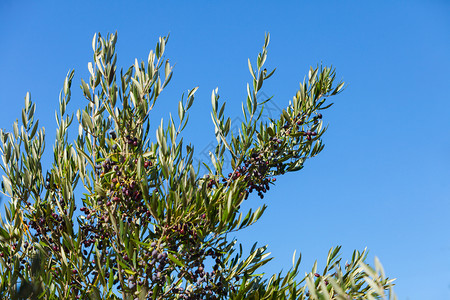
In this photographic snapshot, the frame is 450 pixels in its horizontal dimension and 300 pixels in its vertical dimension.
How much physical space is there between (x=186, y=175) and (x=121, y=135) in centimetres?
115

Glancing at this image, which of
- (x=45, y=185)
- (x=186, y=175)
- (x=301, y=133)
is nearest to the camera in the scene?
(x=186, y=175)

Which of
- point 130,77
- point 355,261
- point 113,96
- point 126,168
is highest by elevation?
point 130,77

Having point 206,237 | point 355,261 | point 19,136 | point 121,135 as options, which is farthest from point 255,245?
point 19,136

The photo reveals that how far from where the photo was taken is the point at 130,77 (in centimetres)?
579

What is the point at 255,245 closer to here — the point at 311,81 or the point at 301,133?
the point at 301,133

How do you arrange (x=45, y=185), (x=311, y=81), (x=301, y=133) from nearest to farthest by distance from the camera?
(x=45, y=185)
(x=301, y=133)
(x=311, y=81)

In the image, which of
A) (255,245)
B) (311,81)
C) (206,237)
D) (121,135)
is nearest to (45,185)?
(121,135)

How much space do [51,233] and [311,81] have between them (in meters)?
4.00

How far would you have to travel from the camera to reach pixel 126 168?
512 centimetres

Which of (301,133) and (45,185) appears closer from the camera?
(45,185)

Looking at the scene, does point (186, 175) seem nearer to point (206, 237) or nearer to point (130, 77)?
point (206, 237)

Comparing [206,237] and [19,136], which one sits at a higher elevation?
[19,136]

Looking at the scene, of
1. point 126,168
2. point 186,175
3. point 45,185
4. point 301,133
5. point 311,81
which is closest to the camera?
point 186,175

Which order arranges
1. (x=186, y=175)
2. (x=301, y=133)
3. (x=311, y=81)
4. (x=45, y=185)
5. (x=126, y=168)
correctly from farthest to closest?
1. (x=311, y=81)
2. (x=301, y=133)
3. (x=45, y=185)
4. (x=126, y=168)
5. (x=186, y=175)
